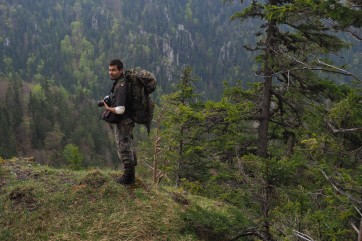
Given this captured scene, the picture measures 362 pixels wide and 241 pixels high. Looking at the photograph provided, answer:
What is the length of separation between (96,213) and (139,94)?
228cm

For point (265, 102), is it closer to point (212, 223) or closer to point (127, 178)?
point (127, 178)

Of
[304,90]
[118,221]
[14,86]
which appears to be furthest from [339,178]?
[14,86]

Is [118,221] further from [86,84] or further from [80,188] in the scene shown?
[86,84]

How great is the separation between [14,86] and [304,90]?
108 meters

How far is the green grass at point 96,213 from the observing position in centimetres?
638

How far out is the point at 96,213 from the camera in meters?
6.84

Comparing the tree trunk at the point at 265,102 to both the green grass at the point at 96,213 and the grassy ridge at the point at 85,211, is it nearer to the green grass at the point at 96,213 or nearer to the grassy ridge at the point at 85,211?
the green grass at the point at 96,213

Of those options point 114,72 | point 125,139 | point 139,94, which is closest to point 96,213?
point 125,139

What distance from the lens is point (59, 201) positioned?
7094mm

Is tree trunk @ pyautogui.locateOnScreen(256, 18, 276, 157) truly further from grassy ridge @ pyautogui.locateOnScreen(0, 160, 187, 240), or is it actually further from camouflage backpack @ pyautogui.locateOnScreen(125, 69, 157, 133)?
camouflage backpack @ pyautogui.locateOnScreen(125, 69, 157, 133)

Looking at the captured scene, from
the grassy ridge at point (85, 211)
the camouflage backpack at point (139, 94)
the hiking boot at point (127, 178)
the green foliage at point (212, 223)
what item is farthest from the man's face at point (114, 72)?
the green foliage at point (212, 223)

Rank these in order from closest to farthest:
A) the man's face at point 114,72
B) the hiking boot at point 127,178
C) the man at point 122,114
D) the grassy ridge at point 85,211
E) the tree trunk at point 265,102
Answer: the grassy ridge at point 85,211 → the man at point 122,114 → the man's face at point 114,72 → the hiking boot at point 127,178 → the tree trunk at point 265,102

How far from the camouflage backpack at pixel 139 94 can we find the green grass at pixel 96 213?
1.56m

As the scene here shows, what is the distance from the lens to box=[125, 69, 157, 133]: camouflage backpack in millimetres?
6949
